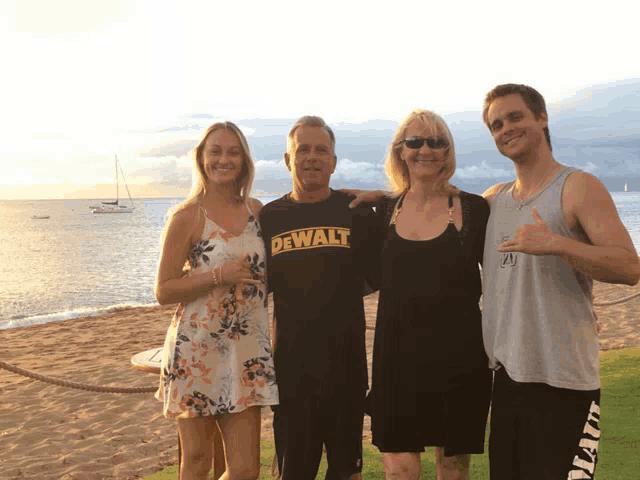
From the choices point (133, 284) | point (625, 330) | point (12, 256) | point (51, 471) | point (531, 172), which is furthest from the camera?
point (12, 256)

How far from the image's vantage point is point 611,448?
478 cm

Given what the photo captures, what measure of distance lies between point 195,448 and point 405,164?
6.49 feet

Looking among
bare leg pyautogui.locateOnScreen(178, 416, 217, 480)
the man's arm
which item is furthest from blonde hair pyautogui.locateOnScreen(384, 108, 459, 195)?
bare leg pyautogui.locateOnScreen(178, 416, 217, 480)

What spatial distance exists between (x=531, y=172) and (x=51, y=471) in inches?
231

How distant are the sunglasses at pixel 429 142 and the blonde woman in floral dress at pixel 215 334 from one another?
0.95 meters

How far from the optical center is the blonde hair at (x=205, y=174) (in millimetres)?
3250

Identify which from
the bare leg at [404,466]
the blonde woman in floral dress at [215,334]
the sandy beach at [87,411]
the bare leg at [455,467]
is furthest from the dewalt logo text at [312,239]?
the sandy beach at [87,411]

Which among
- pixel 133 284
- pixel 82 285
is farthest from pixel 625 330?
pixel 82 285

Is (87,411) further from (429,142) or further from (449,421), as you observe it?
(429,142)

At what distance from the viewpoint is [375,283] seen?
3344 millimetres

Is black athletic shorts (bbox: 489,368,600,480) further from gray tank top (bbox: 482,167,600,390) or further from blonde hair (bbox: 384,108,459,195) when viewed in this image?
blonde hair (bbox: 384,108,459,195)

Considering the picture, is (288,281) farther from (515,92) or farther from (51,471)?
(51,471)

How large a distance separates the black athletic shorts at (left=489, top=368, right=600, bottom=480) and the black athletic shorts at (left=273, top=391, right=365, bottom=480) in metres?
0.87

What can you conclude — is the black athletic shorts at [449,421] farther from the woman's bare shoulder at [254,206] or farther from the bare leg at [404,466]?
the woman's bare shoulder at [254,206]
